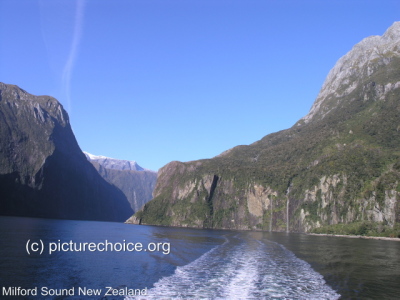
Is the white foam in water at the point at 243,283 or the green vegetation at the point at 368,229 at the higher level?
the white foam in water at the point at 243,283

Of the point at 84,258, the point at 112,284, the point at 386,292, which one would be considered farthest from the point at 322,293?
the point at 84,258

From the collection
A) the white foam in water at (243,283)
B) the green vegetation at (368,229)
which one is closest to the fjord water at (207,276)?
the white foam in water at (243,283)

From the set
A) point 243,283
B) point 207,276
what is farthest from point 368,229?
point 243,283

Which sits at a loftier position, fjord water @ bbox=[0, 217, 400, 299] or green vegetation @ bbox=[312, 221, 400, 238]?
fjord water @ bbox=[0, 217, 400, 299]

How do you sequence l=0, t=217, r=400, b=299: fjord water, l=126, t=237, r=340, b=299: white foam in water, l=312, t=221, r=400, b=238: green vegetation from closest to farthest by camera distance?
l=126, t=237, r=340, b=299: white foam in water → l=0, t=217, r=400, b=299: fjord water → l=312, t=221, r=400, b=238: green vegetation

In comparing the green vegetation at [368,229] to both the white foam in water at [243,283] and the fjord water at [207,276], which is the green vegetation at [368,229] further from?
the white foam in water at [243,283]

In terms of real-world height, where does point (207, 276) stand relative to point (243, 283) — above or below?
below

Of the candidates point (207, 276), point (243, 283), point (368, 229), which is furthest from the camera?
point (368, 229)

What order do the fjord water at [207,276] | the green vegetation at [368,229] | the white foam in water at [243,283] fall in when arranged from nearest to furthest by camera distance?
the white foam in water at [243,283]
the fjord water at [207,276]
the green vegetation at [368,229]

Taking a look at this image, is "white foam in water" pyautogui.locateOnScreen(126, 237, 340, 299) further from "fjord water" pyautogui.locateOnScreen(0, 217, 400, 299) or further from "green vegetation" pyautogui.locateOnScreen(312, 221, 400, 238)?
"green vegetation" pyautogui.locateOnScreen(312, 221, 400, 238)

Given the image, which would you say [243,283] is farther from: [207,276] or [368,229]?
[368,229]

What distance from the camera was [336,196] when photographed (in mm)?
183875

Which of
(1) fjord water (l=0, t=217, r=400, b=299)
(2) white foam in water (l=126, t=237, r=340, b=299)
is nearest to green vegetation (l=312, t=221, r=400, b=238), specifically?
(1) fjord water (l=0, t=217, r=400, b=299)

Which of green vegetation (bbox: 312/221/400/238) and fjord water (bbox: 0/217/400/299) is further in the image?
green vegetation (bbox: 312/221/400/238)
